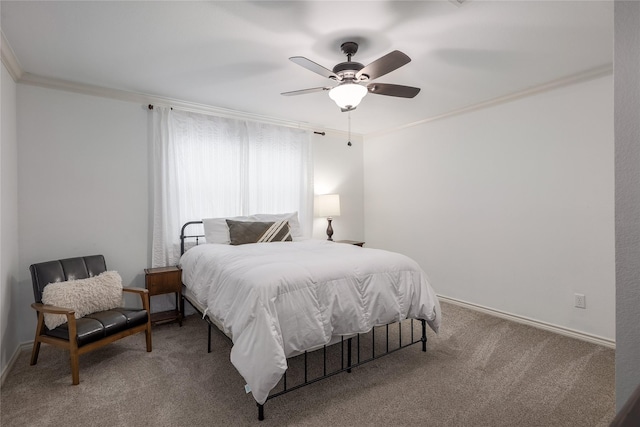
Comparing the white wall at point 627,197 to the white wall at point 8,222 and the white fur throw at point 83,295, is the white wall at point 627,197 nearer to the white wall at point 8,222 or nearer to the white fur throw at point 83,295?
the white fur throw at point 83,295

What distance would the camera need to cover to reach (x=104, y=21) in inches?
84.0

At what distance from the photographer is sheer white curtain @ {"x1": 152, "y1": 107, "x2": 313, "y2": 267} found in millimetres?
3652

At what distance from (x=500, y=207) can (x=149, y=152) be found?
13.2ft

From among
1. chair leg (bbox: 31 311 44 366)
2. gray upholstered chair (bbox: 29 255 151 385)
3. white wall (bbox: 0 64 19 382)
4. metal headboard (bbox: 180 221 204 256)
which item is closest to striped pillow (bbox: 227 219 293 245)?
metal headboard (bbox: 180 221 204 256)

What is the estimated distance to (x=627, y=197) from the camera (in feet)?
3.78

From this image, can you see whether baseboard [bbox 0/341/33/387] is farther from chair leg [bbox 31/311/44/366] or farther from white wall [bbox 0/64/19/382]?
chair leg [bbox 31/311/44/366]

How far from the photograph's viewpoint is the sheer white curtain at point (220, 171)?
12.0 feet

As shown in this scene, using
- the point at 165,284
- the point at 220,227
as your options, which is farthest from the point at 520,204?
the point at 165,284

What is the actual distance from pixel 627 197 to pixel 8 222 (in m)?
3.88

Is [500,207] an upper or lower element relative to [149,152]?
lower

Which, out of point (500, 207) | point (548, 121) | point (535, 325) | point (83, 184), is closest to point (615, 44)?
point (548, 121)

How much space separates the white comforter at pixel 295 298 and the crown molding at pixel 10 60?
2146mm

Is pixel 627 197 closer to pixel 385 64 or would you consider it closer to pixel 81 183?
pixel 385 64

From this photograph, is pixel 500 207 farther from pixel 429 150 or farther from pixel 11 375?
pixel 11 375
